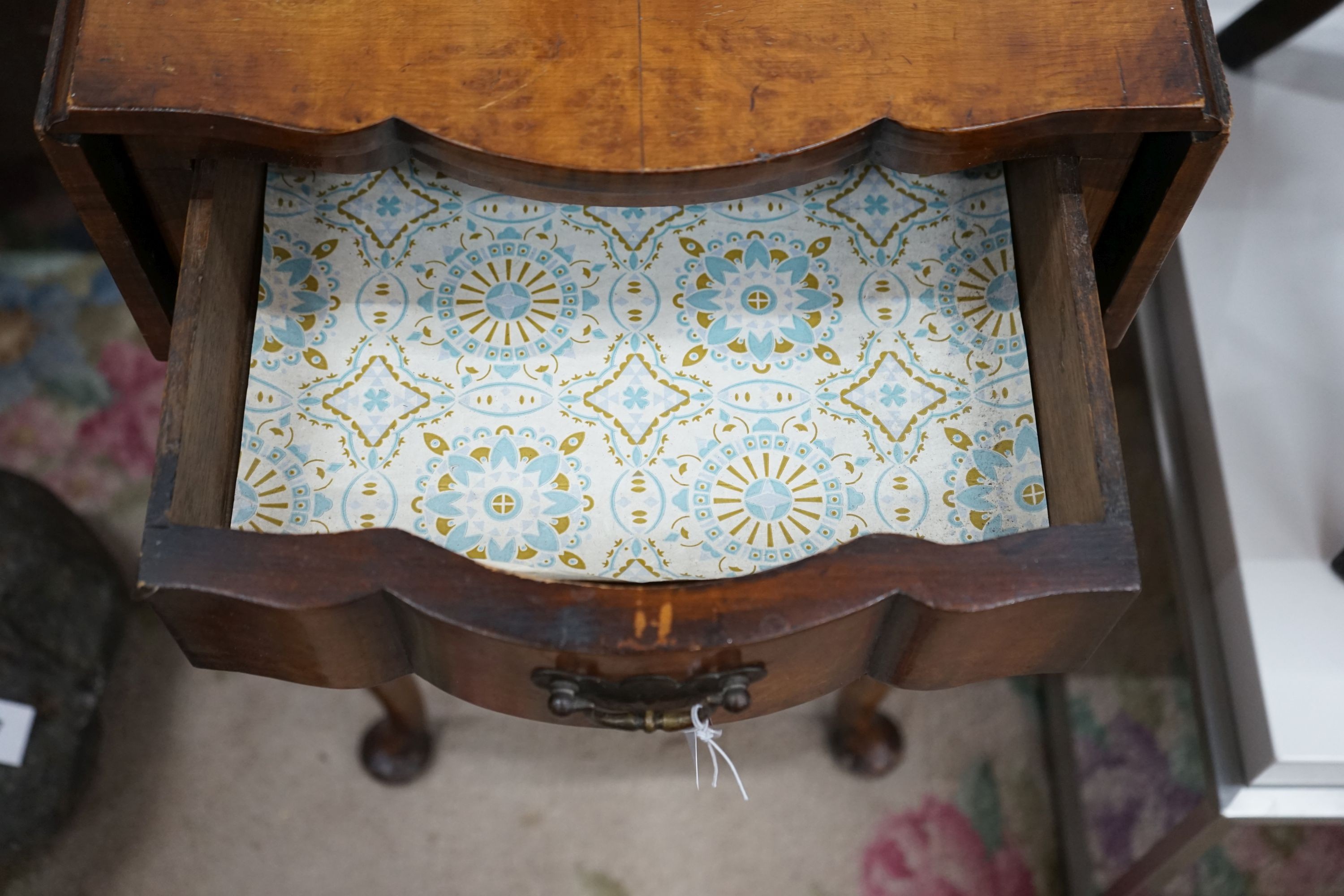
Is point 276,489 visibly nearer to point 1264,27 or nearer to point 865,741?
point 865,741

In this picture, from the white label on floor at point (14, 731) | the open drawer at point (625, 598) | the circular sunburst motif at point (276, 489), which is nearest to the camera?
the open drawer at point (625, 598)

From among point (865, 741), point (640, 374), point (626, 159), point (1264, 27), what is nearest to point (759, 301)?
point (640, 374)

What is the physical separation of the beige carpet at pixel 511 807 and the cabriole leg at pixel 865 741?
14 millimetres

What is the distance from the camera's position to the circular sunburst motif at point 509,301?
64 cm

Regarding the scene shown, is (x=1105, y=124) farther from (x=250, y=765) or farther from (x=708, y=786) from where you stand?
(x=250, y=765)

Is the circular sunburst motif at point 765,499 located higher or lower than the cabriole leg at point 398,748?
higher

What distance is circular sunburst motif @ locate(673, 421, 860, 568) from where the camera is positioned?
1.93 ft

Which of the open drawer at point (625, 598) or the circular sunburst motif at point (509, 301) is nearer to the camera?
the open drawer at point (625, 598)

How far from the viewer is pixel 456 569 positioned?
0.48 meters

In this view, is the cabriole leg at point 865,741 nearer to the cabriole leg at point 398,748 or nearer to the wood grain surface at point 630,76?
the cabriole leg at point 398,748

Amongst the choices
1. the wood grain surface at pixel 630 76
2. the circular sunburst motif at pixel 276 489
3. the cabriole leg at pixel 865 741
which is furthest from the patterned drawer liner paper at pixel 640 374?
the cabriole leg at pixel 865 741

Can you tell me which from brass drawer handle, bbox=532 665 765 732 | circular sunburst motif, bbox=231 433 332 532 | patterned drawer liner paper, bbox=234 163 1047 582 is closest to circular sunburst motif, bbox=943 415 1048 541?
patterned drawer liner paper, bbox=234 163 1047 582

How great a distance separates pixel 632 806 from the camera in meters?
0.94

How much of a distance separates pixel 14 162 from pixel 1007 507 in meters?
0.94
